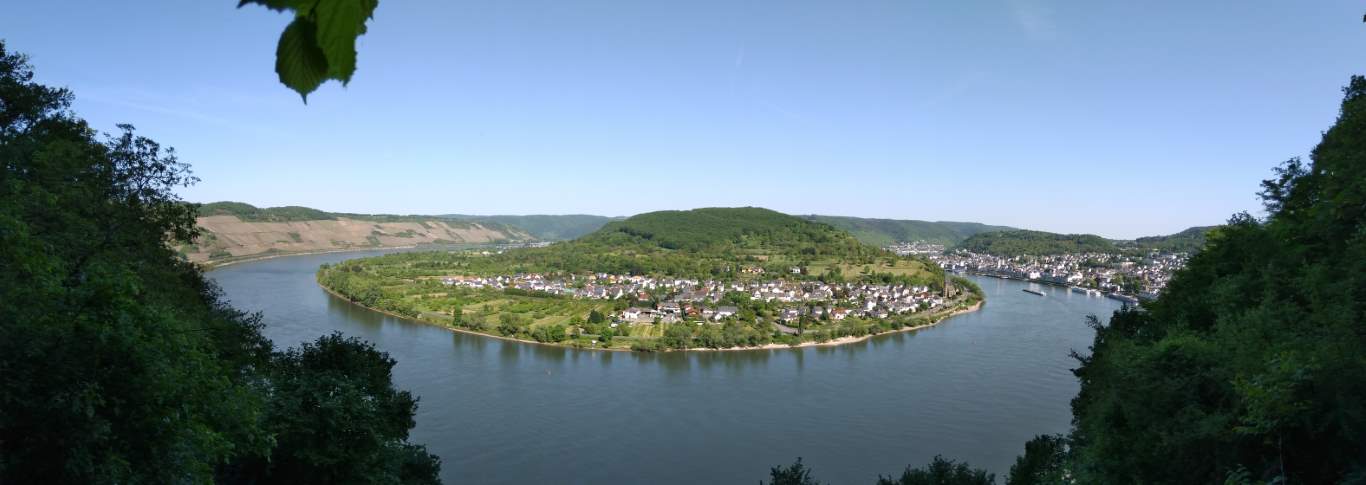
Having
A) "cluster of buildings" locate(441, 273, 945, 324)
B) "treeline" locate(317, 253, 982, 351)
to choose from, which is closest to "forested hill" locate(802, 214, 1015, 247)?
"cluster of buildings" locate(441, 273, 945, 324)

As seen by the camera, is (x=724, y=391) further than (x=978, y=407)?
Yes

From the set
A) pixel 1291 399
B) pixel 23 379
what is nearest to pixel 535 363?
pixel 23 379

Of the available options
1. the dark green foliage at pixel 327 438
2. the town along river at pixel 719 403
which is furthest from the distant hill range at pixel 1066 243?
the dark green foliage at pixel 327 438

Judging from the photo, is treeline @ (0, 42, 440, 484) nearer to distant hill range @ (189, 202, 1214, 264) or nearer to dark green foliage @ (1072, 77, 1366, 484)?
dark green foliage @ (1072, 77, 1366, 484)

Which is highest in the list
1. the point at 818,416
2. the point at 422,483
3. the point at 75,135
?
the point at 75,135

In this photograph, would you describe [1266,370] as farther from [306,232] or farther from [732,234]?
[306,232]

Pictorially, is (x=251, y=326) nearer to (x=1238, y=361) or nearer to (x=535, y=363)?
(x=1238, y=361)

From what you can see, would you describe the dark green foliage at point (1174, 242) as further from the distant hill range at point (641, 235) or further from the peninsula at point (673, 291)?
the peninsula at point (673, 291)

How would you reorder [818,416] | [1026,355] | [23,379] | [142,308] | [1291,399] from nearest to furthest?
[23,379] < [1291,399] < [142,308] < [818,416] < [1026,355]
